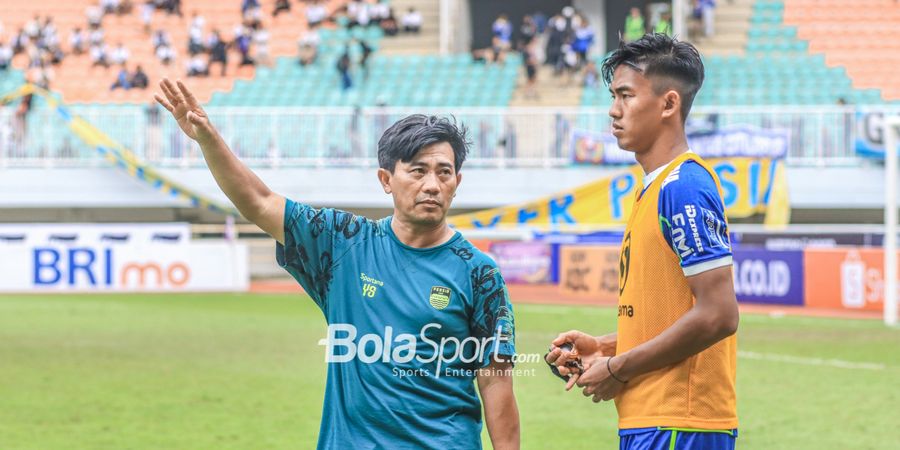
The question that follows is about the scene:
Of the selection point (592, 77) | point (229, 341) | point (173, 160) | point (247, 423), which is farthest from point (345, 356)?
point (592, 77)

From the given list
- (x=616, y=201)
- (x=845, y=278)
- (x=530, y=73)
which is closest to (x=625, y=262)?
(x=845, y=278)

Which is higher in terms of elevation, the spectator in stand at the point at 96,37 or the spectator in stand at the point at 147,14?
the spectator in stand at the point at 147,14

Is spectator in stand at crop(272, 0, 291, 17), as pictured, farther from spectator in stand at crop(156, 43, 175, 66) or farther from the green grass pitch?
the green grass pitch

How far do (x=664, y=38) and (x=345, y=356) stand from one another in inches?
55.8

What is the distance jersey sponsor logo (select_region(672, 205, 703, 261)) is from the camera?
3.71m

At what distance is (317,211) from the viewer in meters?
4.15

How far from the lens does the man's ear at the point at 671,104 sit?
399cm

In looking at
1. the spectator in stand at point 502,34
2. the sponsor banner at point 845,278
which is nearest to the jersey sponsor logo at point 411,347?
the sponsor banner at point 845,278

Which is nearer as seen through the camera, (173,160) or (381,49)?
(173,160)

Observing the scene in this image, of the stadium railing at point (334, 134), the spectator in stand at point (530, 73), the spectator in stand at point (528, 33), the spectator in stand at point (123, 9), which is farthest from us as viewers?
the spectator in stand at point (123, 9)

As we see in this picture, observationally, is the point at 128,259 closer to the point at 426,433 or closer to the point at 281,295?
the point at 281,295

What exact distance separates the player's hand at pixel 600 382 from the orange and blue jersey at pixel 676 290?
0.04m

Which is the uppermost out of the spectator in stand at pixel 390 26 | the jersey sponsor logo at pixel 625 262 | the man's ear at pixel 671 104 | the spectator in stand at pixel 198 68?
the spectator in stand at pixel 390 26

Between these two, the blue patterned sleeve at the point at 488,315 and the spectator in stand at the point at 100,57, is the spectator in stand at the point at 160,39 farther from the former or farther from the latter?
the blue patterned sleeve at the point at 488,315
